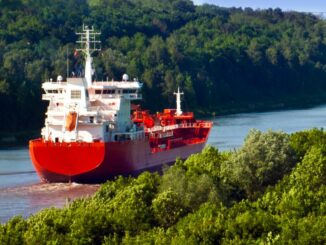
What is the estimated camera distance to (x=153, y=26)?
15400cm

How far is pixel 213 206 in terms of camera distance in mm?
30359

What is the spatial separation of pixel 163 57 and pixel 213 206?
95.5 metres

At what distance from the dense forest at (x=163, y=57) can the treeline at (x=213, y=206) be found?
46090 millimetres

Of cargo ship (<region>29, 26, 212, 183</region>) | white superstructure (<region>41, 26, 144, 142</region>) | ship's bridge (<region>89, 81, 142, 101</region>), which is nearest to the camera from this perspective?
cargo ship (<region>29, 26, 212, 183</region>)

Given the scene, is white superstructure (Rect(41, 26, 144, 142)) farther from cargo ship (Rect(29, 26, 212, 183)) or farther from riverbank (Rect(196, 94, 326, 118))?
riverbank (Rect(196, 94, 326, 118))

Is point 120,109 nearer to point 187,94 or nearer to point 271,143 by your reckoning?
point 271,143

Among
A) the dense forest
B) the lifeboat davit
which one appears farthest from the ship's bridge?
the dense forest

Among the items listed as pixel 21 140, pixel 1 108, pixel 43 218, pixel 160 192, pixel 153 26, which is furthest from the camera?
pixel 153 26

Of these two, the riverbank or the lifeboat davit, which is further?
the riverbank

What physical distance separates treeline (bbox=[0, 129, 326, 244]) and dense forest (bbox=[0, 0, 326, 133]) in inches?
1815

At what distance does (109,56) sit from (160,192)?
7522 cm

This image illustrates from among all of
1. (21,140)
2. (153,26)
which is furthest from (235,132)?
(153,26)

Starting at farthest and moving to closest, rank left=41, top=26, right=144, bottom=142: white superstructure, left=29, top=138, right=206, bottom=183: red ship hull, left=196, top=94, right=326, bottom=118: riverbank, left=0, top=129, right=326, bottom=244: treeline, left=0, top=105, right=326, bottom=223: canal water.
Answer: left=196, top=94, right=326, bottom=118: riverbank → left=41, top=26, right=144, bottom=142: white superstructure → left=29, top=138, right=206, bottom=183: red ship hull → left=0, top=105, right=326, bottom=223: canal water → left=0, top=129, right=326, bottom=244: treeline

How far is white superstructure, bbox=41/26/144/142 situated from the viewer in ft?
170
